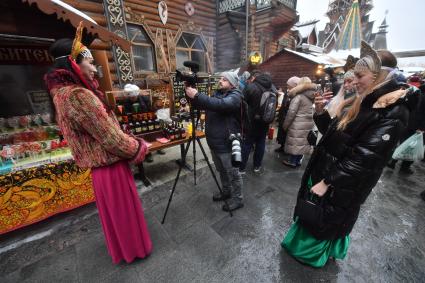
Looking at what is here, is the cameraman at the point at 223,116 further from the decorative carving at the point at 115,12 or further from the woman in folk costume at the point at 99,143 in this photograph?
the decorative carving at the point at 115,12

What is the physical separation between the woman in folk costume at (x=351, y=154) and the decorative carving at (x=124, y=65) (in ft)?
20.2

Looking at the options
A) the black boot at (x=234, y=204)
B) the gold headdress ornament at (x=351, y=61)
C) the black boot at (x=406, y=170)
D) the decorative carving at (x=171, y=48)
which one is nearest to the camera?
the gold headdress ornament at (x=351, y=61)

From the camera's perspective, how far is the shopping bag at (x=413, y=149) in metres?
3.81

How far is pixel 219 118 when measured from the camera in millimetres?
2486

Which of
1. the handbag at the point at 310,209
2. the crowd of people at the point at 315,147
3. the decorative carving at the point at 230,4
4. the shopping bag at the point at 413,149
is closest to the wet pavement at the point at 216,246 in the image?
the crowd of people at the point at 315,147

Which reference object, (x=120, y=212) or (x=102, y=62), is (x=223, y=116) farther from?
(x=102, y=62)

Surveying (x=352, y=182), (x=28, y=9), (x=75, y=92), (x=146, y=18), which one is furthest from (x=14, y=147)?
(x=146, y=18)

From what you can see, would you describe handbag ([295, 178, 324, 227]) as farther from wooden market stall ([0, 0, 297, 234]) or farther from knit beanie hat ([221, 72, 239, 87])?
wooden market stall ([0, 0, 297, 234])

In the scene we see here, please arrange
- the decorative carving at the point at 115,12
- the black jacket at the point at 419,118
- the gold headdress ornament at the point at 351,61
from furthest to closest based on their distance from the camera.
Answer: the decorative carving at the point at 115,12, the black jacket at the point at 419,118, the gold headdress ornament at the point at 351,61

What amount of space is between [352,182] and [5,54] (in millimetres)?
5517

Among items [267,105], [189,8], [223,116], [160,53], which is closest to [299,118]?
[267,105]

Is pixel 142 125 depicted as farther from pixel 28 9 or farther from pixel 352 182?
pixel 352 182

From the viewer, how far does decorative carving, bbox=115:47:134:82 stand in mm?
5979

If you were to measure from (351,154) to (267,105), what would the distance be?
214 centimetres
